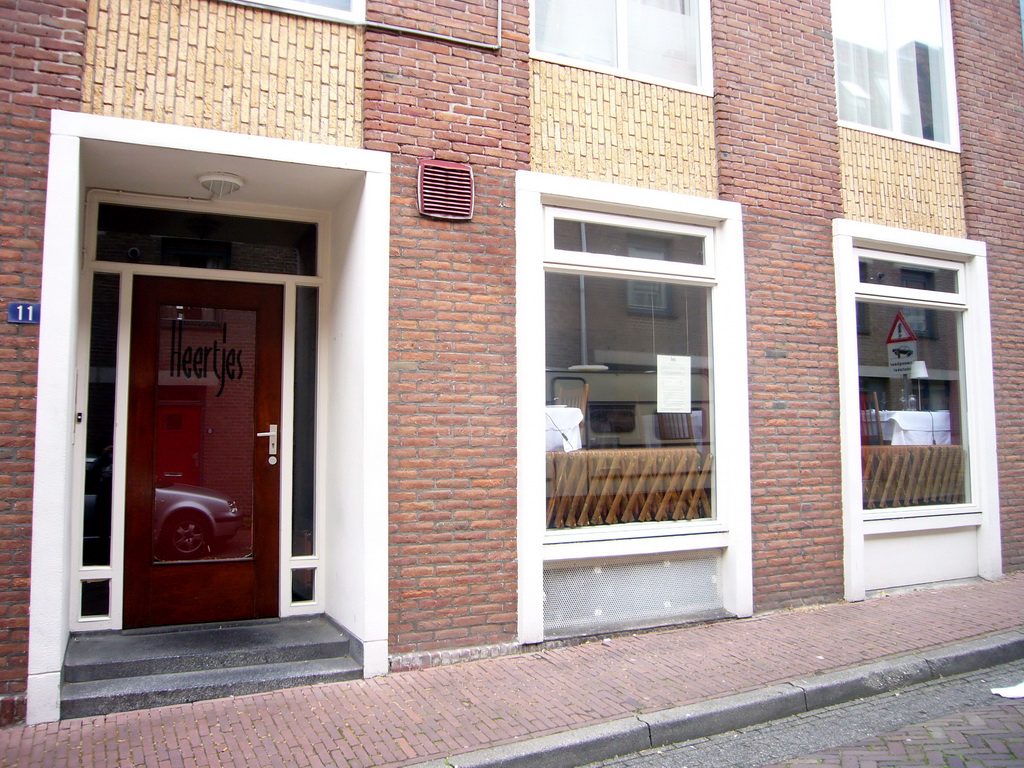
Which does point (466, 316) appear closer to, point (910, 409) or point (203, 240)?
point (203, 240)

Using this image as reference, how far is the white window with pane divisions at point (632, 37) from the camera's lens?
21.2ft

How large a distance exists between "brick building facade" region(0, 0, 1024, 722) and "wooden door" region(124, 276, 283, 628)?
27mm

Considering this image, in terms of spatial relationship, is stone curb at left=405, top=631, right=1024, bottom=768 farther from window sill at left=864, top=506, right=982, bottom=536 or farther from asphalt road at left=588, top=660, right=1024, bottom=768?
window sill at left=864, top=506, right=982, bottom=536

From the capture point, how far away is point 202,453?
19.2ft

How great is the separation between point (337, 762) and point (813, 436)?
16.3 feet

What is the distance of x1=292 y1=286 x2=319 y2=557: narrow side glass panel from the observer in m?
6.07

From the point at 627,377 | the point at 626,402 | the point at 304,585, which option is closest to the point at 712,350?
the point at 627,377

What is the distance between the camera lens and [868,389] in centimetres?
761

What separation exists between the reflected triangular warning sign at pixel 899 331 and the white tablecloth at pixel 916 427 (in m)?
0.75

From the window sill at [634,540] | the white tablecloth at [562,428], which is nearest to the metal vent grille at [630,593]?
the window sill at [634,540]

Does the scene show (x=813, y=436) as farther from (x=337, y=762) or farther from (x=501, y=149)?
(x=337, y=762)

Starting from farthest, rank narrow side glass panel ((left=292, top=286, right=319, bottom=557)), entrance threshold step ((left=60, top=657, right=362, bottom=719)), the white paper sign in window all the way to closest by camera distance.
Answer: the white paper sign in window → narrow side glass panel ((left=292, top=286, right=319, bottom=557)) → entrance threshold step ((left=60, top=657, right=362, bottom=719))

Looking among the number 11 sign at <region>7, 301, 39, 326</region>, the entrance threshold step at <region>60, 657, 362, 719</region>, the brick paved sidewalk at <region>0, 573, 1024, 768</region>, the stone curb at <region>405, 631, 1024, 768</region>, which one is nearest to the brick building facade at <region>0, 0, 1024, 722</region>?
the number 11 sign at <region>7, 301, 39, 326</region>

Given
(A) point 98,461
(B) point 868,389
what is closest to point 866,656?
(B) point 868,389
